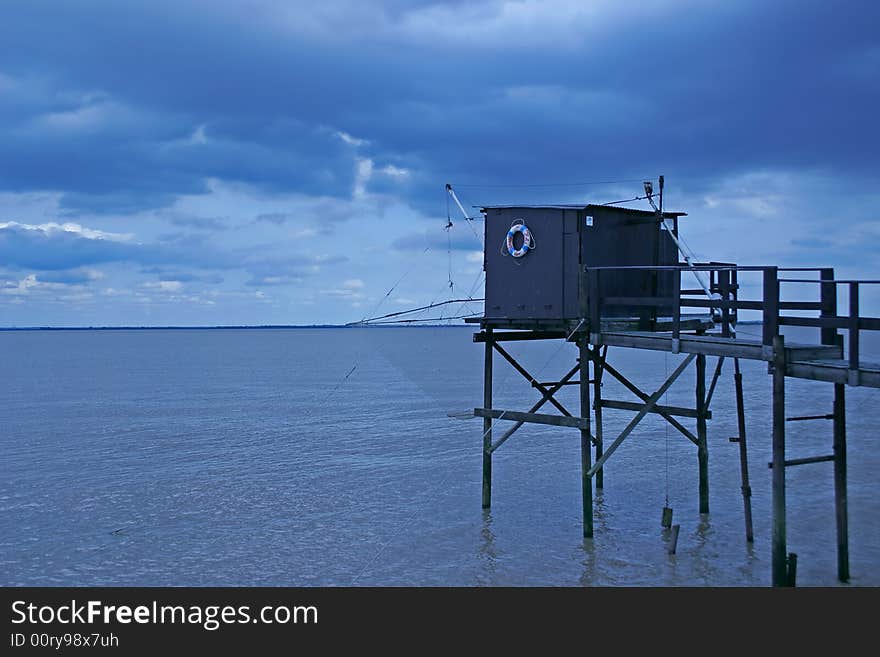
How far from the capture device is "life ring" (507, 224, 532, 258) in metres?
19.5

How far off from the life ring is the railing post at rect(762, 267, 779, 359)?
251 inches

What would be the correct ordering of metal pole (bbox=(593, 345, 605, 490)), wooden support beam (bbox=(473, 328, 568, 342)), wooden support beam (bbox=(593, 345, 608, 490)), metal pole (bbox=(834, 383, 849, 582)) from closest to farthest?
metal pole (bbox=(834, 383, 849, 582)) < wooden support beam (bbox=(473, 328, 568, 342)) < metal pole (bbox=(593, 345, 605, 490)) < wooden support beam (bbox=(593, 345, 608, 490))

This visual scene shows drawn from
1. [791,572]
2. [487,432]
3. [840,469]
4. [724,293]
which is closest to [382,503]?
[487,432]

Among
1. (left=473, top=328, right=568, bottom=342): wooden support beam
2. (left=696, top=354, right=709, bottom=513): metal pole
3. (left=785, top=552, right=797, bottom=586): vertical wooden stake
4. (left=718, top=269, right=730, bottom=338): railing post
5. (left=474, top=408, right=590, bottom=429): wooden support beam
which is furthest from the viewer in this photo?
(left=696, top=354, right=709, bottom=513): metal pole

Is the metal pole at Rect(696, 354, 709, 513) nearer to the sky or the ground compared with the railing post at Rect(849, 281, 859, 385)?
nearer to the ground

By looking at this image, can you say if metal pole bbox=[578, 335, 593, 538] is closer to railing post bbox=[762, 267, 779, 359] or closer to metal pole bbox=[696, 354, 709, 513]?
metal pole bbox=[696, 354, 709, 513]

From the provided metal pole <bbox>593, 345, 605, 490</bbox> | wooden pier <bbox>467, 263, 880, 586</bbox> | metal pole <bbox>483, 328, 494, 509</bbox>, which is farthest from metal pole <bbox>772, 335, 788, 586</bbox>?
metal pole <bbox>483, 328, 494, 509</bbox>

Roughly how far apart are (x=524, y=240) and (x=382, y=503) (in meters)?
8.59

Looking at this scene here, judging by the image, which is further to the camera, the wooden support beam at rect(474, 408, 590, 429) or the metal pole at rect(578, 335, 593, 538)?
the wooden support beam at rect(474, 408, 590, 429)

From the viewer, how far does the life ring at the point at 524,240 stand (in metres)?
19.5

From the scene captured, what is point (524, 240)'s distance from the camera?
1952 centimetres
